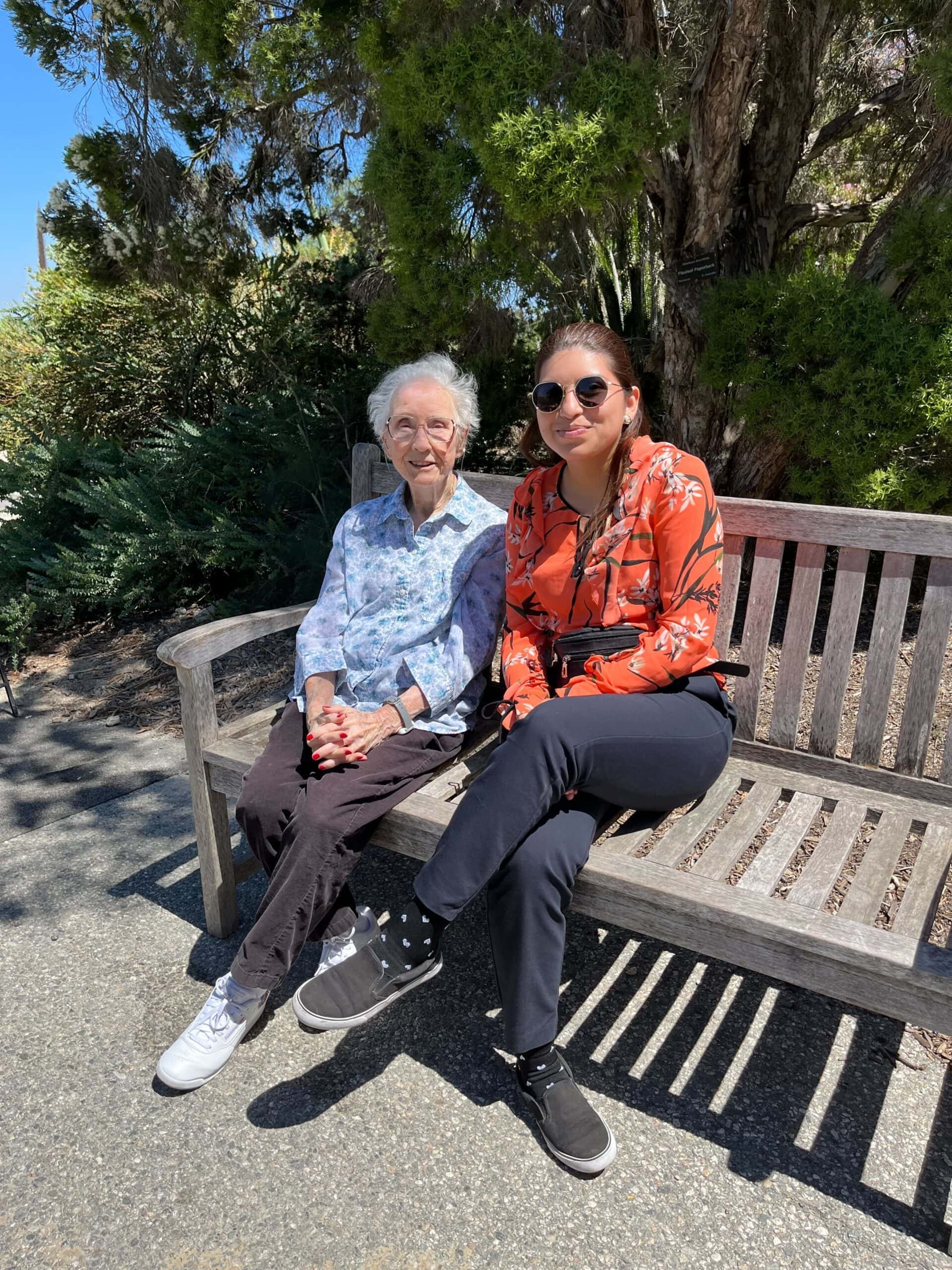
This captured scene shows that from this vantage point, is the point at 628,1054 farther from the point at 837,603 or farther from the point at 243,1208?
the point at 837,603

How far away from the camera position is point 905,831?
7.30 feet

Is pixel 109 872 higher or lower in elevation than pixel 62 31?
lower

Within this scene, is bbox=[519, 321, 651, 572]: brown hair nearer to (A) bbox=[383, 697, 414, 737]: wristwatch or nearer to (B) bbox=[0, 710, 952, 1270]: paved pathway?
(A) bbox=[383, 697, 414, 737]: wristwatch

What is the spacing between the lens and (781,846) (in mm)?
2164

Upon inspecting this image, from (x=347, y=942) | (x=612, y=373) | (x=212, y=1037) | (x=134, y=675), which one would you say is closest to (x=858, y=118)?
(x=612, y=373)

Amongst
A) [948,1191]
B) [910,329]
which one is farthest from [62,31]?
Result: [948,1191]

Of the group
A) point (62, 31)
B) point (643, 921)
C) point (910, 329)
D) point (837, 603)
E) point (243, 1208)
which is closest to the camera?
point (243, 1208)

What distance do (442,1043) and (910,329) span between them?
9.60 ft

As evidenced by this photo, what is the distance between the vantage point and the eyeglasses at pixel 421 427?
2.61m

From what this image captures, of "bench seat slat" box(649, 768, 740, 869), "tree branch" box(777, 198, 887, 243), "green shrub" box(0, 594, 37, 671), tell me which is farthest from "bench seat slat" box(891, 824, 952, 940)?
"green shrub" box(0, 594, 37, 671)

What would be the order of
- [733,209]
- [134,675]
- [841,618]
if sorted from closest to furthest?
[841,618]
[733,209]
[134,675]

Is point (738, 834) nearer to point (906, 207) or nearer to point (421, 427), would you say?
point (421, 427)

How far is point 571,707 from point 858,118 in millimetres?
3699

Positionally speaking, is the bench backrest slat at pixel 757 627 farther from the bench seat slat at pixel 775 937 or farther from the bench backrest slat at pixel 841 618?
the bench seat slat at pixel 775 937
